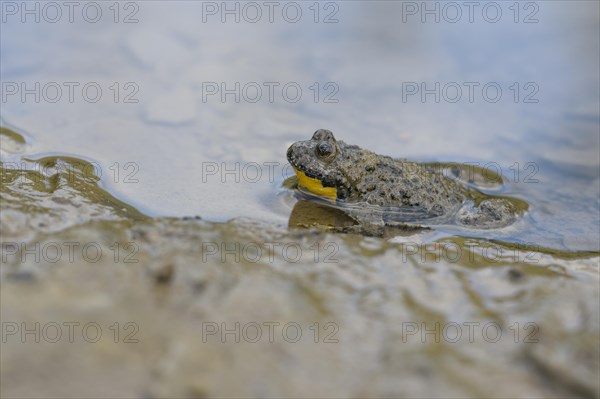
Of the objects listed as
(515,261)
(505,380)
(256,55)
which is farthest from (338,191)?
(256,55)

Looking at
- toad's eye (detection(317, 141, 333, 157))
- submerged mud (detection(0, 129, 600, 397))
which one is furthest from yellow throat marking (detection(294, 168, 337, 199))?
submerged mud (detection(0, 129, 600, 397))

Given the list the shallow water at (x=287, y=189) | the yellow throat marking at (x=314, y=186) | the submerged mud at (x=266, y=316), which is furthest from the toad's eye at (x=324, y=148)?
the submerged mud at (x=266, y=316)

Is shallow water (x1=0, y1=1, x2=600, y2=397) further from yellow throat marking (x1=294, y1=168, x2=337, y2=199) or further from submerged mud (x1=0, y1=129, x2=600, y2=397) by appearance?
yellow throat marking (x1=294, y1=168, x2=337, y2=199)

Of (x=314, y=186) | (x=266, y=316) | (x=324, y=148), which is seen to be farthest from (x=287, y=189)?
(x=266, y=316)

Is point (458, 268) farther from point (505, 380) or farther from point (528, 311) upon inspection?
point (505, 380)

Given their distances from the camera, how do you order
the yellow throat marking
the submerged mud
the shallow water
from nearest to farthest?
1. the submerged mud
2. the shallow water
3. the yellow throat marking

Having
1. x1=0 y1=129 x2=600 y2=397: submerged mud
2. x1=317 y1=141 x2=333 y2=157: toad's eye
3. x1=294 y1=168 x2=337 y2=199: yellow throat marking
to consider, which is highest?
x1=317 y1=141 x2=333 y2=157: toad's eye

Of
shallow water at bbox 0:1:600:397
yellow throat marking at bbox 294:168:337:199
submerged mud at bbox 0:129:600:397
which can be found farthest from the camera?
yellow throat marking at bbox 294:168:337:199

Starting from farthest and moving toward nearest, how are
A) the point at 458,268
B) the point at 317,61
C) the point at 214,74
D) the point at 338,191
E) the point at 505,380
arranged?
1. the point at 317,61
2. the point at 214,74
3. the point at 338,191
4. the point at 458,268
5. the point at 505,380
